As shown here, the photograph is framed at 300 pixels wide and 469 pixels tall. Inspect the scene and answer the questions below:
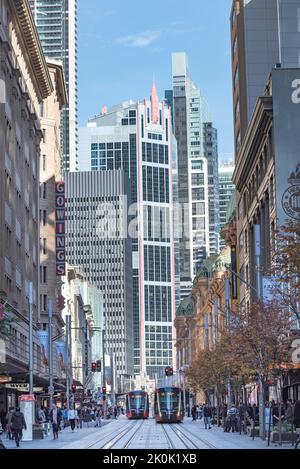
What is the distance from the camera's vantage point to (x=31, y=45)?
300 ft

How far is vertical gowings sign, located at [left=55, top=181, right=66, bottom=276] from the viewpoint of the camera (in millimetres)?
122688

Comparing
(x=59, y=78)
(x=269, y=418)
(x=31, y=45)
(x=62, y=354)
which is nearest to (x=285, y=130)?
(x=31, y=45)

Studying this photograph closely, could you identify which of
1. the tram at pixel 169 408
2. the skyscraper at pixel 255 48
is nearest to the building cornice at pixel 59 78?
the skyscraper at pixel 255 48

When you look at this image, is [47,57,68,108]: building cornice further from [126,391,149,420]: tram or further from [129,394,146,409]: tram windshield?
[129,394,146,409]: tram windshield

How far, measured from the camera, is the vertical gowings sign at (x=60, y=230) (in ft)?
403

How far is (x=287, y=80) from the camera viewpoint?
81.2 m

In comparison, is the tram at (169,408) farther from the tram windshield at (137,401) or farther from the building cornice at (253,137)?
the building cornice at (253,137)

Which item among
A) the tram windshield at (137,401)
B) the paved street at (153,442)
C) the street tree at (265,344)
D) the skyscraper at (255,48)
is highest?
the skyscraper at (255,48)

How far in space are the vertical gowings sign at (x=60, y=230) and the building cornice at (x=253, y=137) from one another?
22938 mm

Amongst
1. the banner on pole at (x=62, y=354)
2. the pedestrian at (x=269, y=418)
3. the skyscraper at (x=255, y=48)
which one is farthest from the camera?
the skyscraper at (x=255, y=48)

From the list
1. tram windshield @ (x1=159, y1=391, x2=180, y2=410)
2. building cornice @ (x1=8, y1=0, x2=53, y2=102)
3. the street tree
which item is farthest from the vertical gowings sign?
the street tree

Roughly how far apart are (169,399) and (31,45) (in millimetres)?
36042

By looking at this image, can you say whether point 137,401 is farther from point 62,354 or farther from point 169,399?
point 169,399
